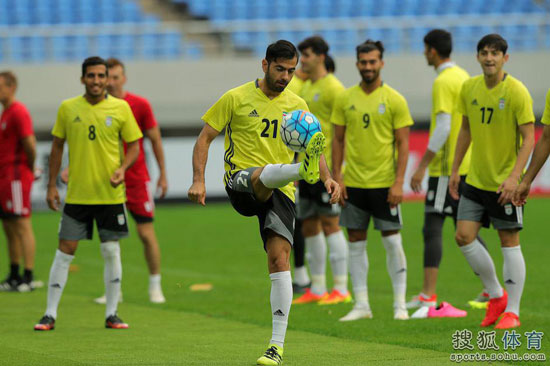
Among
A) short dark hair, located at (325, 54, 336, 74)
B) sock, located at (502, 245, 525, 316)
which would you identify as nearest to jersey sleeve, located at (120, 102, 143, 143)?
short dark hair, located at (325, 54, 336, 74)

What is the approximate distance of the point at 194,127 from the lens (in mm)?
23266

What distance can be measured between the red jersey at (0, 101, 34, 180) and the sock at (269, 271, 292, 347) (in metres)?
5.47

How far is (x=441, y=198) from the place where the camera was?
8453 mm

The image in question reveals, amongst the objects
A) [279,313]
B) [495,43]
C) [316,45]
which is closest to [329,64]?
[316,45]

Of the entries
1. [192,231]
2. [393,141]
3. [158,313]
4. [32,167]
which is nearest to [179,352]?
[158,313]

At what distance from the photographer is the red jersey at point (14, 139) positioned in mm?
10539

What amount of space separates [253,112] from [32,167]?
528cm

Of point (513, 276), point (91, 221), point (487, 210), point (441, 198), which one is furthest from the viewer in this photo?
point (441, 198)

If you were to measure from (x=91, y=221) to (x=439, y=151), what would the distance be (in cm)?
323

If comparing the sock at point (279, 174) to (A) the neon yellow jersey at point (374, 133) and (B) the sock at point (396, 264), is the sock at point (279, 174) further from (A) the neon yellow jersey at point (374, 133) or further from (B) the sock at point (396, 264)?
(B) the sock at point (396, 264)

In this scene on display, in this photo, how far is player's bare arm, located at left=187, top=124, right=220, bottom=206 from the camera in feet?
19.3

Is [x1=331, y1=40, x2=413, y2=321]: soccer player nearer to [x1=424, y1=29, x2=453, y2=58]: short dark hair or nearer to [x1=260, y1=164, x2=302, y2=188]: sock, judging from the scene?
[x1=424, y1=29, x2=453, y2=58]: short dark hair

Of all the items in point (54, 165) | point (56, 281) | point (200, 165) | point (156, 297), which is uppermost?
point (200, 165)

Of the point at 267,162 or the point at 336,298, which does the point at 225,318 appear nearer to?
the point at 336,298
